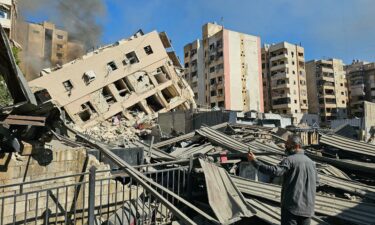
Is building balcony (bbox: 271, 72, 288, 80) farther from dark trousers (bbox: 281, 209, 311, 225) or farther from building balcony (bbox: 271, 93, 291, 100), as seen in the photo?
dark trousers (bbox: 281, 209, 311, 225)

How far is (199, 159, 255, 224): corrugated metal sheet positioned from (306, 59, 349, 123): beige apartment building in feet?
229

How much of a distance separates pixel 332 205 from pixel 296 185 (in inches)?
75.4

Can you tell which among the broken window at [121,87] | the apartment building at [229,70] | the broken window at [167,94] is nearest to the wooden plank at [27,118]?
the broken window at [121,87]

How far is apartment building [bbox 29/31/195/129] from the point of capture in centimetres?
→ 3094

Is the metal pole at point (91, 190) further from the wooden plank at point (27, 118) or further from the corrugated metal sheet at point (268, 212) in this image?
the corrugated metal sheet at point (268, 212)

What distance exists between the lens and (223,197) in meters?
5.80

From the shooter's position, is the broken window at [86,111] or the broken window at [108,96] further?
the broken window at [108,96]

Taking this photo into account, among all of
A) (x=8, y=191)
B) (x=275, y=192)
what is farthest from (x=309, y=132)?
(x=8, y=191)

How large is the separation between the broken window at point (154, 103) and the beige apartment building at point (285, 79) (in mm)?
36209

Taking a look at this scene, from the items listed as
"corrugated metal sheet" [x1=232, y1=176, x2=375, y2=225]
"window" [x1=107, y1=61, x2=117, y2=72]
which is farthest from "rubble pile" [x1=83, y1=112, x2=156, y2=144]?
"corrugated metal sheet" [x1=232, y1=176, x2=375, y2=225]

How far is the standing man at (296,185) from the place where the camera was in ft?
13.9

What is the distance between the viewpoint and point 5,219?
567 centimetres

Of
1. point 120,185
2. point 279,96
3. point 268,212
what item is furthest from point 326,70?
point 268,212

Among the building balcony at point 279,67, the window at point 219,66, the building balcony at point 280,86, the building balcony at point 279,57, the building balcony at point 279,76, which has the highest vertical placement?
the building balcony at point 279,57
